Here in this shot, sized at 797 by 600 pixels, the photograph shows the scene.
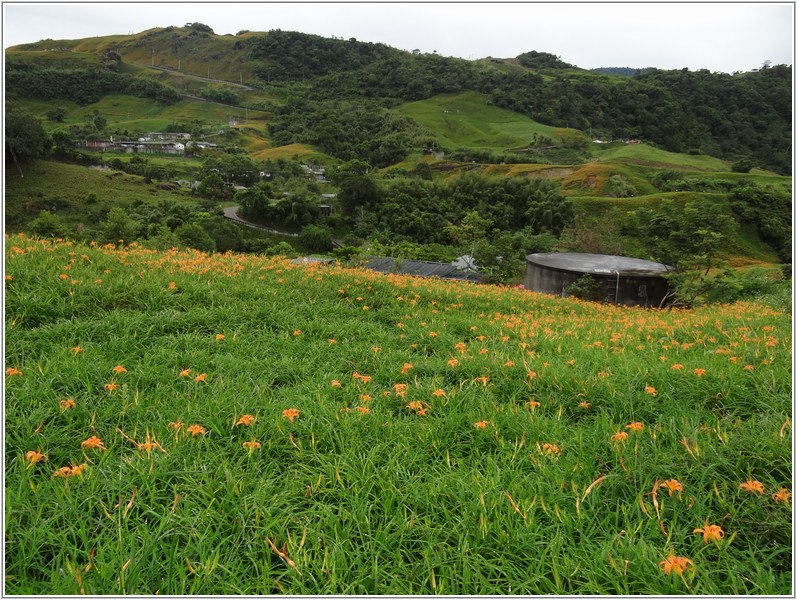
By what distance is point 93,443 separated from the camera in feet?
6.03

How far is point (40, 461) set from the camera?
1.89 metres

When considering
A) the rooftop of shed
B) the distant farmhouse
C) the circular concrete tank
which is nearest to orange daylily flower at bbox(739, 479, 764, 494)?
the circular concrete tank

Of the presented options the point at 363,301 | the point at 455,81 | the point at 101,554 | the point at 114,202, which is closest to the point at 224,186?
the point at 114,202

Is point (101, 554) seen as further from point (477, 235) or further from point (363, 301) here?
point (477, 235)

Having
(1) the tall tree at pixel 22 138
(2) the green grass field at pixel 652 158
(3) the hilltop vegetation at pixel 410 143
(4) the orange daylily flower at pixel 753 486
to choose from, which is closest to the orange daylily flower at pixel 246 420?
(4) the orange daylily flower at pixel 753 486

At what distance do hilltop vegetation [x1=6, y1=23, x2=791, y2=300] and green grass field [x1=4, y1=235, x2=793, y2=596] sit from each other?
18.2 ft

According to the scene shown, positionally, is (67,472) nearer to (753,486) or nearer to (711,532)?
(711,532)

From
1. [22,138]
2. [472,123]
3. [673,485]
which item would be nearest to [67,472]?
[673,485]

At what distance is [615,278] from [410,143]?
5934cm

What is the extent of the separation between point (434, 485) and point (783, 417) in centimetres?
189

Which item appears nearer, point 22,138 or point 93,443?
point 93,443

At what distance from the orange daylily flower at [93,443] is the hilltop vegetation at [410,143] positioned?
20.1ft

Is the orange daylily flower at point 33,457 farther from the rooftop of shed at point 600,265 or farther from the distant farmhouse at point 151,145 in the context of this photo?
the distant farmhouse at point 151,145

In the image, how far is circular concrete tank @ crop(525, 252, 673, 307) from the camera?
14.5m
